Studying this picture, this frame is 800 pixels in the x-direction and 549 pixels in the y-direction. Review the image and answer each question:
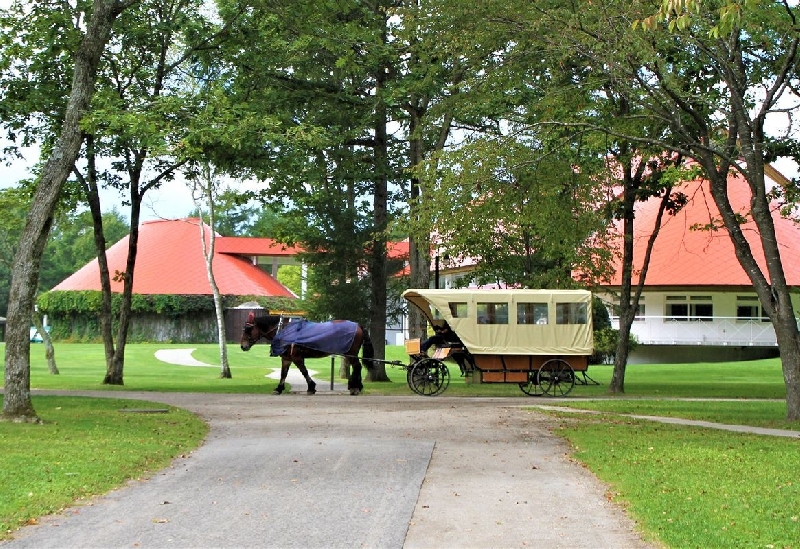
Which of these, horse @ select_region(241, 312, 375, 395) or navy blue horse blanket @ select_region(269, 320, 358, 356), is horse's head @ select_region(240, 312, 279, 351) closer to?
horse @ select_region(241, 312, 375, 395)

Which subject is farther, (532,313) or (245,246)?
(245,246)

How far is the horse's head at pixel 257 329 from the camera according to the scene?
25453 millimetres

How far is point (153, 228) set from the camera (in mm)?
88062

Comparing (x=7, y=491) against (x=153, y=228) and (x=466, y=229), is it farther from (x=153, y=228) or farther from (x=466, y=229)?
(x=153, y=228)

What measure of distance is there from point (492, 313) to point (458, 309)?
877 mm

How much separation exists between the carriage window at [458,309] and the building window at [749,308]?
3120 centimetres

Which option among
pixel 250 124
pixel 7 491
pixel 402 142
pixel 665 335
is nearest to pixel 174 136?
pixel 250 124

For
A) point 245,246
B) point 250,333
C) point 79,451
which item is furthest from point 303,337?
point 245,246

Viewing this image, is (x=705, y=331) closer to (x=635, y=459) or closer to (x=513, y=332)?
(x=513, y=332)

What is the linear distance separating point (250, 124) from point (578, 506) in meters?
12.3

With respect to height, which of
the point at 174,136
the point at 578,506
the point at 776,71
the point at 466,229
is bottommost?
the point at 578,506

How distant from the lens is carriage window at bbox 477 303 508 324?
26.0m

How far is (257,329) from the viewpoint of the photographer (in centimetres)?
2564

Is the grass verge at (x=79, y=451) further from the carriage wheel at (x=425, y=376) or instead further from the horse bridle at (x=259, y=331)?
the carriage wheel at (x=425, y=376)
